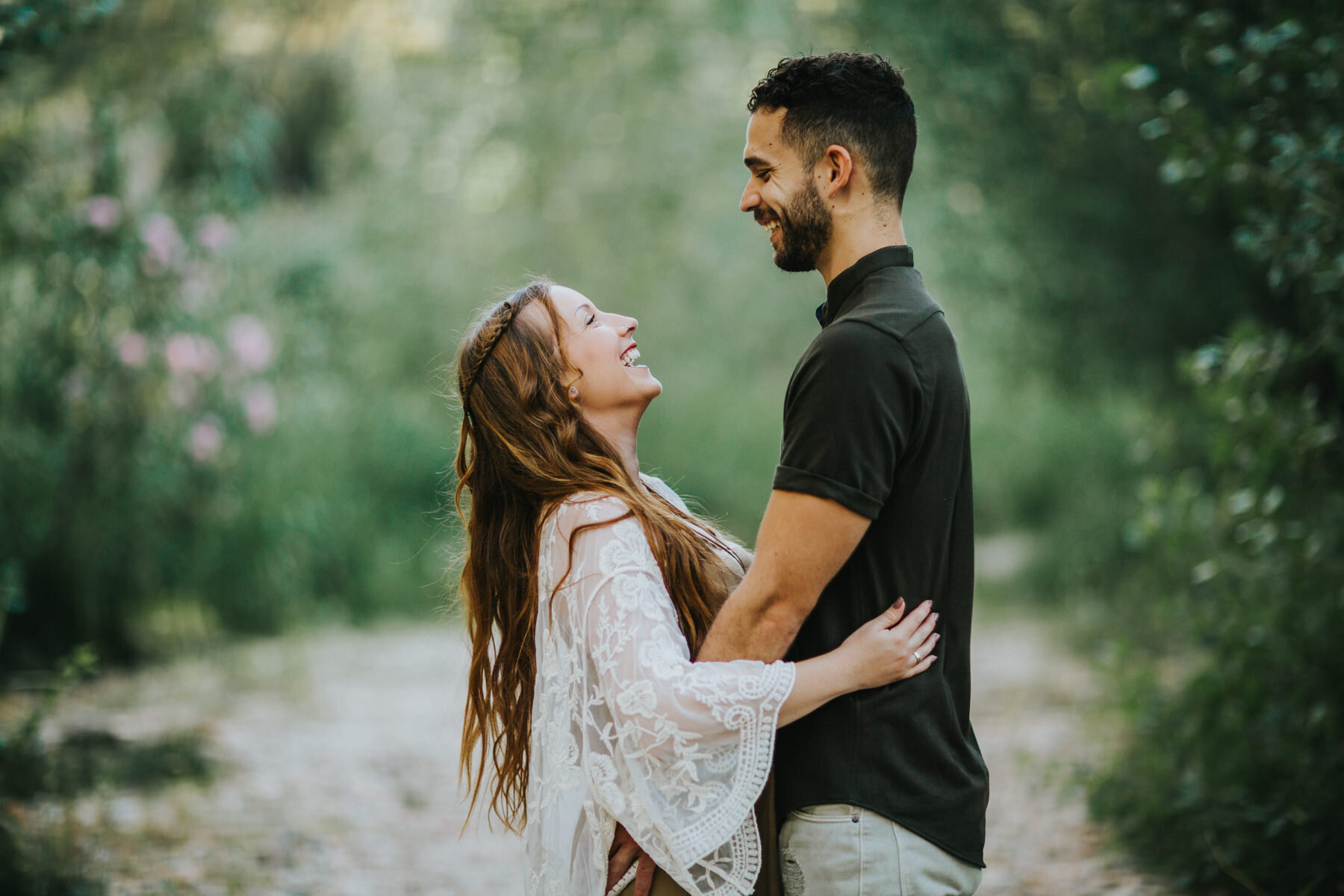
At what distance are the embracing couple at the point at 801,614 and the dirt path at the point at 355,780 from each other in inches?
58.3

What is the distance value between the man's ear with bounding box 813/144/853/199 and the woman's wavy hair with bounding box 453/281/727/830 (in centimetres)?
64

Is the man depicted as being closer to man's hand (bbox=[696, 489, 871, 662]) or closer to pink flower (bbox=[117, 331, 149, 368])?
man's hand (bbox=[696, 489, 871, 662])

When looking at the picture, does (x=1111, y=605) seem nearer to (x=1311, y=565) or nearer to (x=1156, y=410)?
(x=1156, y=410)

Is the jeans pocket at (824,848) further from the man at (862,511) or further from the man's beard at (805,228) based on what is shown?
the man's beard at (805,228)

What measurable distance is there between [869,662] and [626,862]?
619 mm

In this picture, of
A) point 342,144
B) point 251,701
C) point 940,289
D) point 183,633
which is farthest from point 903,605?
point 342,144

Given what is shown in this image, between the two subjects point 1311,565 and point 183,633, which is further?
point 183,633

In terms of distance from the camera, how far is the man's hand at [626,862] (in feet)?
6.96

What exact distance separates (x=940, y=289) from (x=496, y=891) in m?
8.54

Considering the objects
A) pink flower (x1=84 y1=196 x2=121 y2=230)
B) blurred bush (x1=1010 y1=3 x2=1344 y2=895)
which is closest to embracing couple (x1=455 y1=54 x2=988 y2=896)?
blurred bush (x1=1010 y1=3 x2=1344 y2=895)

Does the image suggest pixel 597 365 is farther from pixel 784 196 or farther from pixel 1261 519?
pixel 1261 519

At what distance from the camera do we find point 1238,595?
15.2 ft

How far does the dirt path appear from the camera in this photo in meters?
4.45

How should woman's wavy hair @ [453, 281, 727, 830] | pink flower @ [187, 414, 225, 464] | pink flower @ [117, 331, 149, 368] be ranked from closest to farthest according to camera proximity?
1. woman's wavy hair @ [453, 281, 727, 830]
2. pink flower @ [117, 331, 149, 368]
3. pink flower @ [187, 414, 225, 464]
